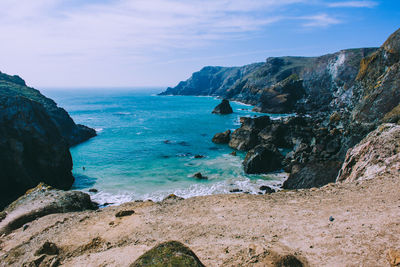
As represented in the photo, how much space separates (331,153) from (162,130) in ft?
162

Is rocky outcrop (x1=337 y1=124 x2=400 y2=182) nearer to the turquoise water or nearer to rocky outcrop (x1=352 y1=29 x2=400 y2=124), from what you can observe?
rocky outcrop (x1=352 y1=29 x2=400 y2=124)

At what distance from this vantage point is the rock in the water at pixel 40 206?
17.5 metres

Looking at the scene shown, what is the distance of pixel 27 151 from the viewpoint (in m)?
33.8

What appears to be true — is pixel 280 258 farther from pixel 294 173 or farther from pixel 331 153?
pixel 331 153

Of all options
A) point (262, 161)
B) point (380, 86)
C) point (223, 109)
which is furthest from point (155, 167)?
point (223, 109)

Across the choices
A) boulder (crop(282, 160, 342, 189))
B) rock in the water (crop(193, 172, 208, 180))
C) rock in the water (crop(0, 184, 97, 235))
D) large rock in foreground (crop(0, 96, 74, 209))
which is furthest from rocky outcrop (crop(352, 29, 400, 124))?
large rock in foreground (crop(0, 96, 74, 209))

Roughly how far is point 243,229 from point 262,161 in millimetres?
26123

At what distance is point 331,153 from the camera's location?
125 feet

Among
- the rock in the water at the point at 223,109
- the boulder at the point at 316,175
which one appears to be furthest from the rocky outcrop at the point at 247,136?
the rock in the water at the point at 223,109

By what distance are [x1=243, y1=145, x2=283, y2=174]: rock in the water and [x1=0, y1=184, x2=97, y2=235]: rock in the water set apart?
23.6 metres

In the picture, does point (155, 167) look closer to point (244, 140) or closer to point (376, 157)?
point (244, 140)

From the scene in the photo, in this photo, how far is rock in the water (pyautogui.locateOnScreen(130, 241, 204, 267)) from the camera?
7.78 meters

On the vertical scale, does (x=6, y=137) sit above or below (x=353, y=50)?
below

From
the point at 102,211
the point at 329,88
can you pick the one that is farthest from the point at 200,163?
the point at 329,88
